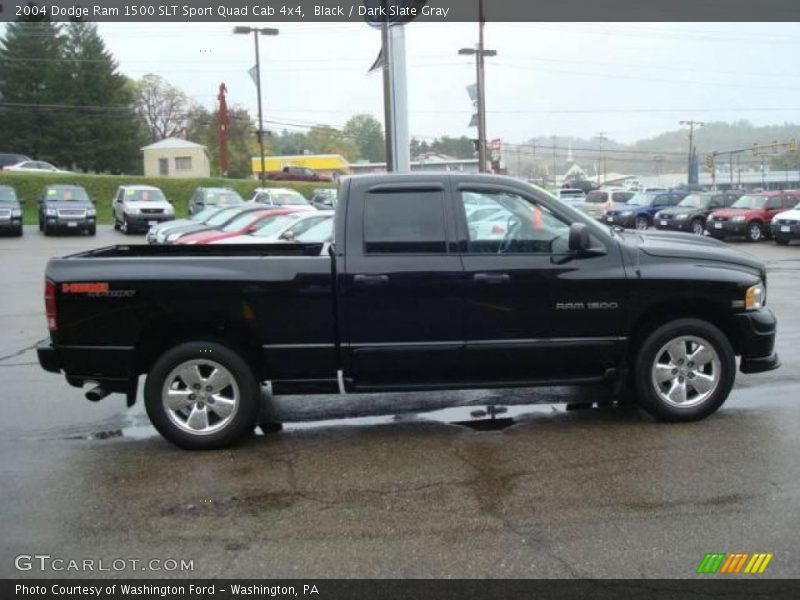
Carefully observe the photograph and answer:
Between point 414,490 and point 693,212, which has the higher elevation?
point 693,212

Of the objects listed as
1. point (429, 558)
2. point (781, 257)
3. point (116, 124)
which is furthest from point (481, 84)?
point (116, 124)

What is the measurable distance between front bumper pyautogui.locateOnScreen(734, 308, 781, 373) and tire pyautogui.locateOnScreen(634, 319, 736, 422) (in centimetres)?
16

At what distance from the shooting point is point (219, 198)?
2988 centimetres

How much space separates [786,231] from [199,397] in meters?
22.8

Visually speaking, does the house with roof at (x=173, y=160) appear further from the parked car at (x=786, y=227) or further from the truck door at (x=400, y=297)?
the truck door at (x=400, y=297)

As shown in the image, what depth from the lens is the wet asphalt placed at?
12.7 ft

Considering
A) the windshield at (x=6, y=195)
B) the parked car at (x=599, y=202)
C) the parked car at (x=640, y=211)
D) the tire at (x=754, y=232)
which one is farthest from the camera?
the parked car at (x=599, y=202)

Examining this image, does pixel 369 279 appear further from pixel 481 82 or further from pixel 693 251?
pixel 481 82

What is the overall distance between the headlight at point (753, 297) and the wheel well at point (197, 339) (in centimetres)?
376

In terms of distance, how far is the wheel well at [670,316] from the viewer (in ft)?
19.4

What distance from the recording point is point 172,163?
68.1 m

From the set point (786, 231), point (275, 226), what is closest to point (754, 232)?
point (786, 231)

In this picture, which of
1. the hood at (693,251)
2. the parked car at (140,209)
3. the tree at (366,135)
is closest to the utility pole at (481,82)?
the parked car at (140,209)
